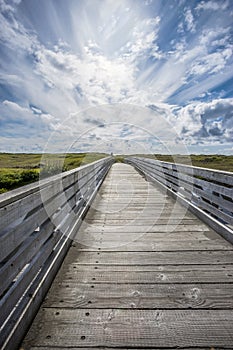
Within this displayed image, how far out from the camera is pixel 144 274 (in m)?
2.80

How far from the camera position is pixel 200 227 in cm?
450

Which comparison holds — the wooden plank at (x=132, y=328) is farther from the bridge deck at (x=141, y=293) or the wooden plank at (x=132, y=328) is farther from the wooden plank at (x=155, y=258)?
the wooden plank at (x=155, y=258)

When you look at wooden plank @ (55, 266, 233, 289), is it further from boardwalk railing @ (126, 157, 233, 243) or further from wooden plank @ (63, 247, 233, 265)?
boardwalk railing @ (126, 157, 233, 243)

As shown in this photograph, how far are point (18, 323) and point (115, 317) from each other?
0.80 m

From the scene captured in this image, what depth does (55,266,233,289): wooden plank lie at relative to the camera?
2.66 meters

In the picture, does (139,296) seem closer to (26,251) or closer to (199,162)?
(26,251)

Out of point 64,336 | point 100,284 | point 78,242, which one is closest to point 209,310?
point 100,284

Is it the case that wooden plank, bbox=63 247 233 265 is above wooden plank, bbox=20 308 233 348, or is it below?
below

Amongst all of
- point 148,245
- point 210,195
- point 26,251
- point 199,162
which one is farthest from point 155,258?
point 199,162

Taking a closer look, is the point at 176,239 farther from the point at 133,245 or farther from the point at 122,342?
the point at 122,342

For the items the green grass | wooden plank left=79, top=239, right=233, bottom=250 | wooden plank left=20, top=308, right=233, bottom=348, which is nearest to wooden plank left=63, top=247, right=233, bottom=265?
wooden plank left=79, top=239, right=233, bottom=250

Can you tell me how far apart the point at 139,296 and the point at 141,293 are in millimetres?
54

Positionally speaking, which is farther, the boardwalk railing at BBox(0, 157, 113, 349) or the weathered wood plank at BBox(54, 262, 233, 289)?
the weathered wood plank at BBox(54, 262, 233, 289)

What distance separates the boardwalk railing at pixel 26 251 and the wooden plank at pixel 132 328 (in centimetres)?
21
